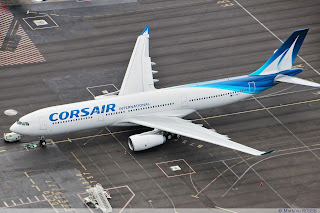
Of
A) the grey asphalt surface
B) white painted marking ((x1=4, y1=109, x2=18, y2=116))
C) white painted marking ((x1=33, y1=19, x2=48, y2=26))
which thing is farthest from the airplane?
white painted marking ((x1=33, y1=19, x2=48, y2=26))

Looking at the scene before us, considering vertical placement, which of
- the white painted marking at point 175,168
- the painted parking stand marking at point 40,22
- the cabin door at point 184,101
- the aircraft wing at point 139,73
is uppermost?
the painted parking stand marking at point 40,22

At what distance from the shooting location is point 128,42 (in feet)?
433

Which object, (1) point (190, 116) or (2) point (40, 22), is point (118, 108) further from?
(2) point (40, 22)

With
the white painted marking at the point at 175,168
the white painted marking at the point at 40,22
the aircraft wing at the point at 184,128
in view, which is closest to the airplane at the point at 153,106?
the aircraft wing at the point at 184,128

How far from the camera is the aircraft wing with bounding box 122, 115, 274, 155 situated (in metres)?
98.5

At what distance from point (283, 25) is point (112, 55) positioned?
3157 centimetres

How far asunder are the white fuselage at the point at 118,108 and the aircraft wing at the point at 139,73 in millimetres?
3672

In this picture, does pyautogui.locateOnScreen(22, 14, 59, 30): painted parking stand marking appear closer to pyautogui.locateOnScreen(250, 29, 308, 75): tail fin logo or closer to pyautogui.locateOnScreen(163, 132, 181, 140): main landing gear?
pyautogui.locateOnScreen(163, 132, 181, 140): main landing gear

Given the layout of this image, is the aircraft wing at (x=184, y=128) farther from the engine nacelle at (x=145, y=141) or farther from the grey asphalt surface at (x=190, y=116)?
the grey asphalt surface at (x=190, y=116)

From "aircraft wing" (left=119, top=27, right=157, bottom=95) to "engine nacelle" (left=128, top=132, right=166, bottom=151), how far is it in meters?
9.10

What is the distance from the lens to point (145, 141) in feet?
337

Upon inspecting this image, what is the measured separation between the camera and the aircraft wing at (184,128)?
9853 cm

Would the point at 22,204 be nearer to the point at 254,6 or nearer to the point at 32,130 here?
the point at 32,130

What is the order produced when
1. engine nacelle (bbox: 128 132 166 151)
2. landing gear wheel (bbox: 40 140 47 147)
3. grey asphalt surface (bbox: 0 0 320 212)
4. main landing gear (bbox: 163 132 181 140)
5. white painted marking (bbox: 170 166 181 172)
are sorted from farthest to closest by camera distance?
1. main landing gear (bbox: 163 132 181 140)
2. landing gear wheel (bbox: 40 140 47 147)
3. engine nacelle (bbox: 128 132 166 151)
4. white painted marking (bbox: 170 166 181 172)
5. grey asphalt surface (bbox: 0 0 320 212)
